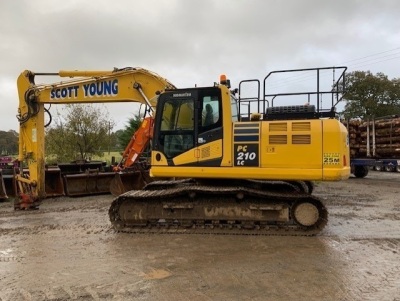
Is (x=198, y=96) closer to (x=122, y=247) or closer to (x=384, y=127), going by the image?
(x=122, y=247)

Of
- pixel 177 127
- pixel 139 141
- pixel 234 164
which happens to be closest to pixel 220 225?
pixel 234 164

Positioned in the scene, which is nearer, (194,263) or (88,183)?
(194,263)

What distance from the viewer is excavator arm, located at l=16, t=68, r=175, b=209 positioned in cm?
977

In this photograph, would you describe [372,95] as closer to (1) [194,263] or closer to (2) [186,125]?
(2) [186,125]

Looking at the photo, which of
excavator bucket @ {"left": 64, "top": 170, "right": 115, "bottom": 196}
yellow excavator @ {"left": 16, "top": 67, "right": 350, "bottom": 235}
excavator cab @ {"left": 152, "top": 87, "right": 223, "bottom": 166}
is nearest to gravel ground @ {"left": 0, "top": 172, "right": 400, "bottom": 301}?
yellow excavator @ {"left": 16, "top": 67, "right": 350, "bottom": 235}

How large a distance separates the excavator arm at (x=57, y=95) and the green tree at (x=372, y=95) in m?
42.4

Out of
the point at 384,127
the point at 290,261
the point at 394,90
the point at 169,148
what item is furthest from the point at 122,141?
the point at 394,90

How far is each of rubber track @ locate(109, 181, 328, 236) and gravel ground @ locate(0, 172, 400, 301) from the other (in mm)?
200

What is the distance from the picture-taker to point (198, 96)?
7605 mm

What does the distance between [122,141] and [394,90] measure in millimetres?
35911

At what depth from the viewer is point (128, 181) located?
1249cm

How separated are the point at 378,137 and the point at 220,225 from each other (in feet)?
50.7

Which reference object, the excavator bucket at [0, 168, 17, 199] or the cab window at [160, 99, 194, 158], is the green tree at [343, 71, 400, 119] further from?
the cab window at [160, 99, 194, 158]

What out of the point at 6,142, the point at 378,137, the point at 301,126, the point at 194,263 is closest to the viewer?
the point at 194,263
